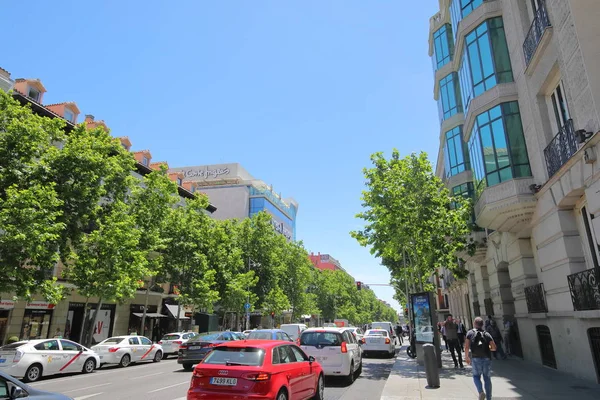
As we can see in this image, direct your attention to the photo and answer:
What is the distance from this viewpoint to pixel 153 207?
27.9 m

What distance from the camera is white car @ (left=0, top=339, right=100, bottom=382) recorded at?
13227 mm

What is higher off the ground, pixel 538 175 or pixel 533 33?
pixel 533 33

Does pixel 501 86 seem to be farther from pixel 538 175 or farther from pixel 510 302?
pixel 510 302

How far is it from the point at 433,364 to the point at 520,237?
717 centimetres

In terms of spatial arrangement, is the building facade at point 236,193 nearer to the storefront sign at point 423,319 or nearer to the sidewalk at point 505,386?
the storefront sign at point 423,319

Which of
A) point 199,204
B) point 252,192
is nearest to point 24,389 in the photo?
point 199,204

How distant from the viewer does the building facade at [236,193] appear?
75375mm

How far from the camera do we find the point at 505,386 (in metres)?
10.4

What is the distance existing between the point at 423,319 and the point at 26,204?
1748cm

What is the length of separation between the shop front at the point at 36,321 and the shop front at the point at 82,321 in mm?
1887

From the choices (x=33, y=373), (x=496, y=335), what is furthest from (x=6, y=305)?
(x=496, y=335)

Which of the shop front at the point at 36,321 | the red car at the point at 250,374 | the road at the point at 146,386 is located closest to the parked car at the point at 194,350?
the road at the point at 146,386

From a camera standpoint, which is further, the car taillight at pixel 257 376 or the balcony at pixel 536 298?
the balcony at pixel 536 298

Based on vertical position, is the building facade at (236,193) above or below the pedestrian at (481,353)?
above
